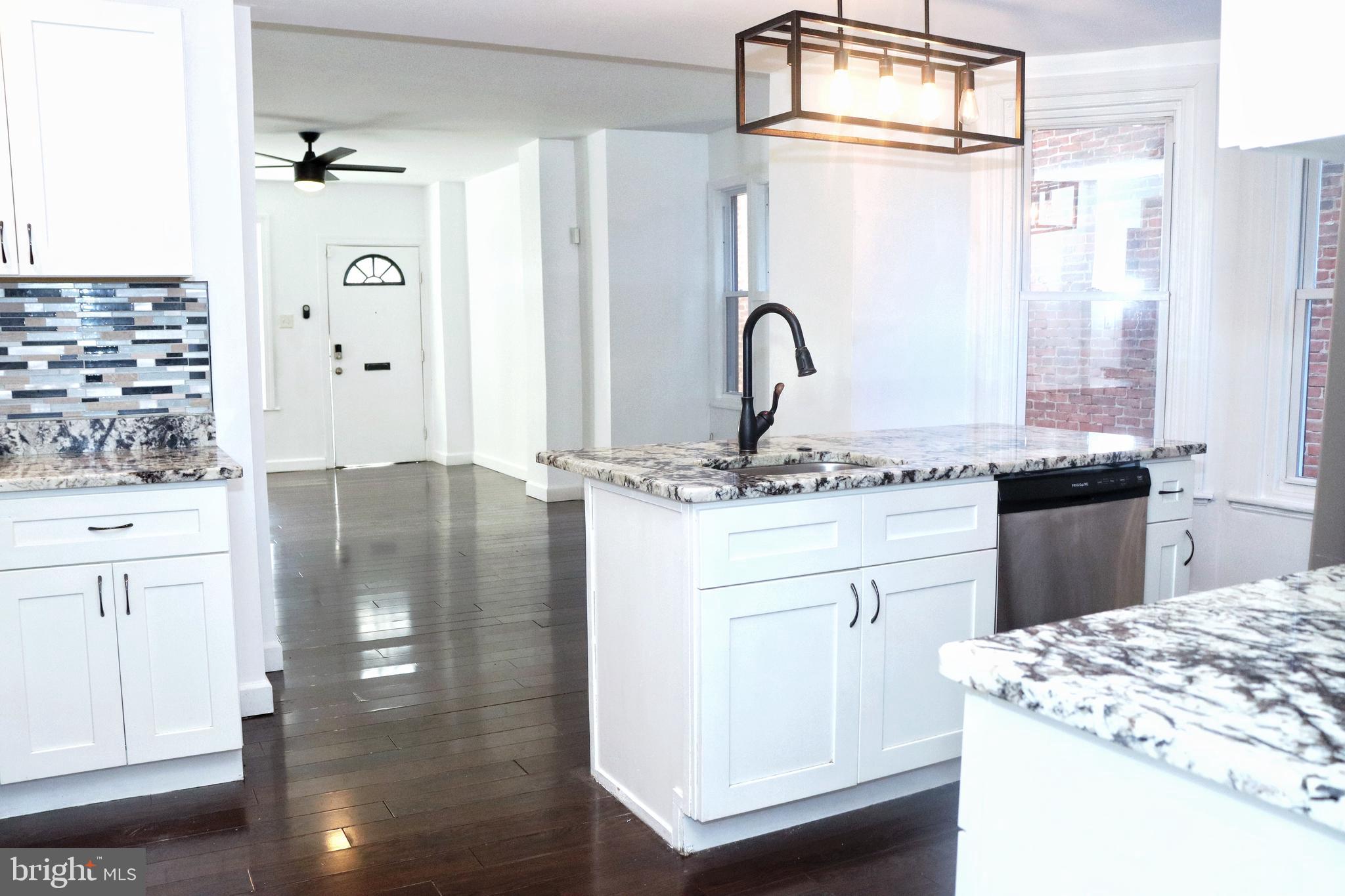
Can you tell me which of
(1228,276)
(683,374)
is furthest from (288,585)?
(1228,276)

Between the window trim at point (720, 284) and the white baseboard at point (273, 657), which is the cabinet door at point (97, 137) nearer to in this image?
the white baseboard at point (273, 657)

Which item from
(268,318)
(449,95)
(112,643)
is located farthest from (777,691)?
(268,318)

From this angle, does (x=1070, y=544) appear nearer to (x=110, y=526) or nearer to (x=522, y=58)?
(x=110, y=526)

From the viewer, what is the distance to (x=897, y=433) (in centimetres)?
358

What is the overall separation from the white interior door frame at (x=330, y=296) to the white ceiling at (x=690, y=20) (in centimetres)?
571

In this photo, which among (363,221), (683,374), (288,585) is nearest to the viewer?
(288,585)

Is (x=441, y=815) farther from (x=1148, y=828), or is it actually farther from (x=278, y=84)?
(x=278, y=84)

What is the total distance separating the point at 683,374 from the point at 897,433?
3.77 meters

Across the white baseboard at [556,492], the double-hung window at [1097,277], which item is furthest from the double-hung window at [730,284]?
the double-hung window at [1097,277]

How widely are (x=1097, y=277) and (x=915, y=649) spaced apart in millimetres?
2274

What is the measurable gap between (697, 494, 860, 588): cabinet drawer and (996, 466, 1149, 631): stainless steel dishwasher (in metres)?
0.55

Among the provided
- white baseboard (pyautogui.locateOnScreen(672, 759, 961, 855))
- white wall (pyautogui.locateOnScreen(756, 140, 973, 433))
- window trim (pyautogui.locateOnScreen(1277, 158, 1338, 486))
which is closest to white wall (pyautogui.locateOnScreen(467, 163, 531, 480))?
white wall (pyautogui.locateOnScreen(756, 140, 973, 433))

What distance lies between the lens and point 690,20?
145 inches

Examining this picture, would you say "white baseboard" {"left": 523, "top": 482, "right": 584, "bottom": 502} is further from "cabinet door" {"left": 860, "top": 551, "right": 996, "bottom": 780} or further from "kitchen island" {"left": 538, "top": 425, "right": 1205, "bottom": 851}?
"cabinet door" {"left": 860, "top": 551, "right": 996, "bottom": 780}
